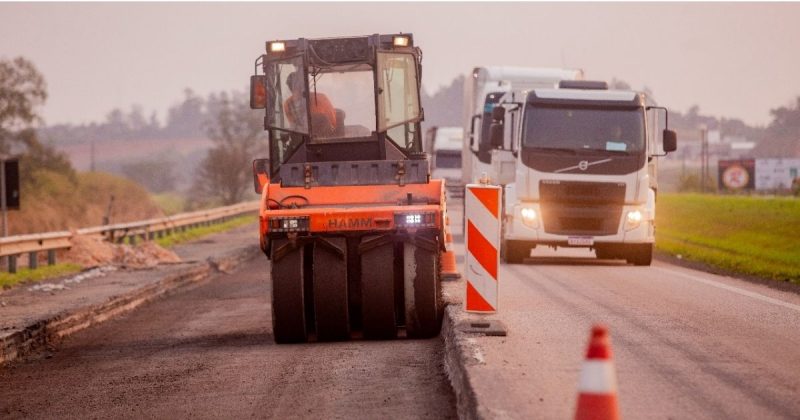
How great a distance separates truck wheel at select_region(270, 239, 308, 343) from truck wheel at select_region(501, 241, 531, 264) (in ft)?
31.7

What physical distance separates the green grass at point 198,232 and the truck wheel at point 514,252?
49.3 ft

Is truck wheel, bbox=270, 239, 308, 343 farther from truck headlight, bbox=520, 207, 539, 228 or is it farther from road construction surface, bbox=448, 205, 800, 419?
truck headlight, bbox=520, 207, 539, 228

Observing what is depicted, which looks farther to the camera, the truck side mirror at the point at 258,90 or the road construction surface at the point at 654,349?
the truck side mirror at the point at 258,90

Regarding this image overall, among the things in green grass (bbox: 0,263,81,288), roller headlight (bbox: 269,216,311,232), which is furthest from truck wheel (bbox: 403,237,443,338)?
green grass (bbox: 0,263,81,288)

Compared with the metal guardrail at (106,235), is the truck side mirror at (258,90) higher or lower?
higher

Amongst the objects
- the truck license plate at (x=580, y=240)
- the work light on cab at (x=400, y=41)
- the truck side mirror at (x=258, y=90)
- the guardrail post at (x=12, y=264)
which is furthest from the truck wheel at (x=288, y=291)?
the guardrail post at (x=12, y=264)

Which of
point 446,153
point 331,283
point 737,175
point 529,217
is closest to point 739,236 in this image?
point 529,217

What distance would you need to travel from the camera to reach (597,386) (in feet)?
17.3

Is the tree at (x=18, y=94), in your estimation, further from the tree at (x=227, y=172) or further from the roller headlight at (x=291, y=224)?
the roller headlight at (x=291, y=224)

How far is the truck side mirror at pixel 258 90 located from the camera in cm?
1438

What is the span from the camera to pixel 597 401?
5.30 metres

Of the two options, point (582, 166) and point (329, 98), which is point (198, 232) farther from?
point (329, 98)

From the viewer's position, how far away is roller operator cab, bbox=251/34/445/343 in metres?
12.5

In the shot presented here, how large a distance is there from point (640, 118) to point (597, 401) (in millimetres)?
16008
